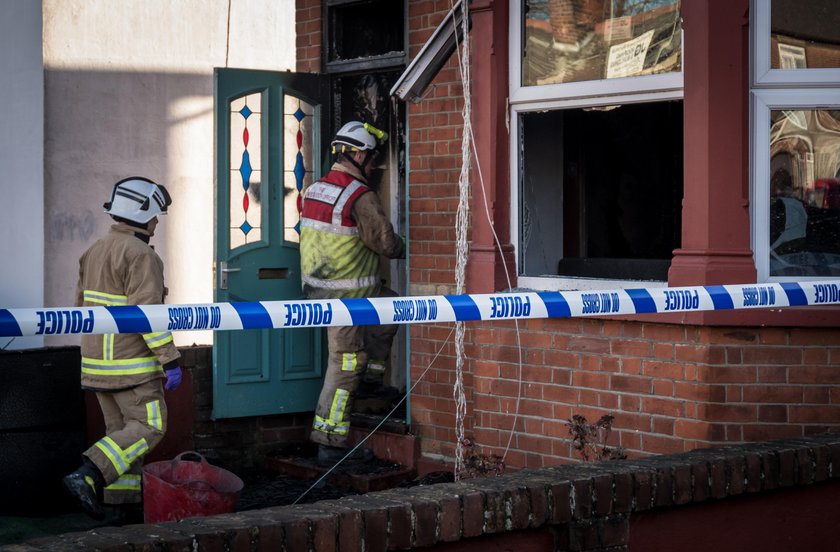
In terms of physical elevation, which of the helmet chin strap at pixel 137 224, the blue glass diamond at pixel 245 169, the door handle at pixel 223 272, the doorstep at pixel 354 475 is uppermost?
the blue glass diamond at pixel 245 169

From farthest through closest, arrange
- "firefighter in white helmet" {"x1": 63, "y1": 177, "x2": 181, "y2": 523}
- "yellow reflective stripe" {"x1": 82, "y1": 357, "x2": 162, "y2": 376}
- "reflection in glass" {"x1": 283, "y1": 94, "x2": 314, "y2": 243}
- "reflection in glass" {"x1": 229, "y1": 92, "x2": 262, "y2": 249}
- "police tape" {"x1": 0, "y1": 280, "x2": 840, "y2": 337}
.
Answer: "reflection in glass" {"x1": 283, "y1": 94, "x2": 314, "y2": 243}
"reflection in glass" {"x1": 229, "y1": 92, "x2": 262, "y2": 249}
"yellow reflective stripe" {"x1": 82, "y1": 357, "x2": 162, "y2": 376}
"firefighter in white helmet" {"x1": 63, "y1": 177, "x2": 181, "y2": 523}
"police tape" {"x1": 0, "y1": 280, "x2": 840, "y2": 337}

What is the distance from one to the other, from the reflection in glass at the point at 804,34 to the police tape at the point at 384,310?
4.24ft

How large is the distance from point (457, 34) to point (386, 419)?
257 centimetres

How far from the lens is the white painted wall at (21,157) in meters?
8.85

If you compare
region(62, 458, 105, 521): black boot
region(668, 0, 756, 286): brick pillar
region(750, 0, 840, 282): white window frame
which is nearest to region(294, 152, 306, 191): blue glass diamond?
region(62, 458, 105, 521): black boot

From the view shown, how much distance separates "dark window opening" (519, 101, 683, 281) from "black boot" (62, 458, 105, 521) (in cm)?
258

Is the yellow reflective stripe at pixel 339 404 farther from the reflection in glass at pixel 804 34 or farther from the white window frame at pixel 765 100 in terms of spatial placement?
the reflection in glass at pixel 804 34

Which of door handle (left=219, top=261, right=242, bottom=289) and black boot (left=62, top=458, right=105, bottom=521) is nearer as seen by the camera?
black boot (left=62, top=458, right=105, bottom=521)

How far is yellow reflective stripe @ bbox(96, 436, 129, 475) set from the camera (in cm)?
669

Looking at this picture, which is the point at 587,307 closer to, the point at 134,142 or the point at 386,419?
the point at 386,419

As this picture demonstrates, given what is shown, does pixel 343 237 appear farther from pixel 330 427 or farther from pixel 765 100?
pixel 765 100

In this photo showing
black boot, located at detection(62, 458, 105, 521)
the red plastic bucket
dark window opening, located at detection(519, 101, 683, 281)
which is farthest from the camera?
dark window opening, located at detection(519, 101, 683, 281)

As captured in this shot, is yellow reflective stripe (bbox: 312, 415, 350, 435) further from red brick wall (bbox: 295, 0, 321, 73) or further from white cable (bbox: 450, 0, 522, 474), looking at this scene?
red brick wall (bbox: 295, 0, 321, 73)

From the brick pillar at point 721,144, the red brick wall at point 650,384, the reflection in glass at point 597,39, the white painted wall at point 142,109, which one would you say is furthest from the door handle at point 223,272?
the brick pillar at point 721,144
